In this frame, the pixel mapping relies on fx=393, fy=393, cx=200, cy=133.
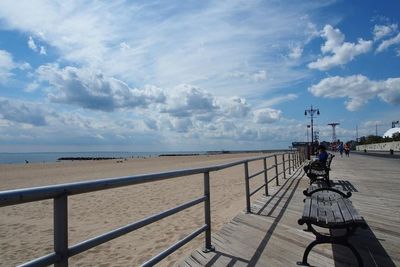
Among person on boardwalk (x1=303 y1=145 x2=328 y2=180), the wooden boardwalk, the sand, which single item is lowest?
the sand

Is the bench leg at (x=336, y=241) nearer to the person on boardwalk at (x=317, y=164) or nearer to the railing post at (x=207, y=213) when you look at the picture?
the railing post at (x=207, y=213)

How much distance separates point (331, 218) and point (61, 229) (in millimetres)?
2763

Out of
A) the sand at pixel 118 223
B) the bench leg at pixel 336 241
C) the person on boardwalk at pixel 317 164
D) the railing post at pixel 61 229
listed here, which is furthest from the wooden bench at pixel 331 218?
the person on boardwalk at pixel 317 164

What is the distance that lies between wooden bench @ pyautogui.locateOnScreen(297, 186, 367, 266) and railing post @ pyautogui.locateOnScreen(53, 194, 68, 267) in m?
2.44

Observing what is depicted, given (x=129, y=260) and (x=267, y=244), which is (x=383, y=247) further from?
(x=129, y=260)

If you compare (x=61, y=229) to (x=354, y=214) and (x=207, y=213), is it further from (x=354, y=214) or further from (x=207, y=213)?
(x=354, y=214)

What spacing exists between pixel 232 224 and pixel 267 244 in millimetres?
1098

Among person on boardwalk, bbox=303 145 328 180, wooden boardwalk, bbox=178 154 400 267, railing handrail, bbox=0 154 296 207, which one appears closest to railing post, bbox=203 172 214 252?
wooden boardwalk, bbox=178 154 400 267

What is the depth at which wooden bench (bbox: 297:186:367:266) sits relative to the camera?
3.78 meters

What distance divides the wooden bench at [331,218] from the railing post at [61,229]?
2.44 m

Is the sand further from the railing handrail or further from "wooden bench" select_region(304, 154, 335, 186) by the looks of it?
the railing handrail

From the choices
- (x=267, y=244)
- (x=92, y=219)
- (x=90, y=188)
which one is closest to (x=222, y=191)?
(x=92, y=219)

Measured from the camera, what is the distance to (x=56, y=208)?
2.19 meters

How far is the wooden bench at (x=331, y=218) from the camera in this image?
149 inches
